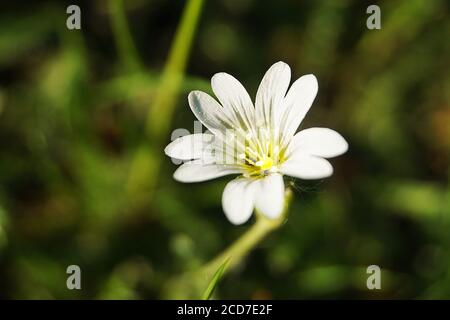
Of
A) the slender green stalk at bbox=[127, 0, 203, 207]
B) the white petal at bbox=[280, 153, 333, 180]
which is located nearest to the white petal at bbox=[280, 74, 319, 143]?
the white petal at bbox=[280, 153, 333, 180]

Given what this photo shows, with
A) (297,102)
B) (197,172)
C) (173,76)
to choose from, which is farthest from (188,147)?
(173,76)

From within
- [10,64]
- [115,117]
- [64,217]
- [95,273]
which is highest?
[10,64]

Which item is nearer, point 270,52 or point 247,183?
point 247,183

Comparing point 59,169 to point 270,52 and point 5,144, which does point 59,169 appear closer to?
point 5,144

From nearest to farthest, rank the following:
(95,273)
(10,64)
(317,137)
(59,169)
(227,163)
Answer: (317,137) → (227,163) → (95,273) → (59,169) → (10,64)

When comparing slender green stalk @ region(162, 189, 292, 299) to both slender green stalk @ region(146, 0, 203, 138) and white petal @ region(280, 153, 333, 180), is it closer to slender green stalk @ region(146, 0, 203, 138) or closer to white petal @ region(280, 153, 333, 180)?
white petal @ region(280, 153, 333, 180)

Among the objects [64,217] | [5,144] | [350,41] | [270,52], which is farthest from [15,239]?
[350,41]

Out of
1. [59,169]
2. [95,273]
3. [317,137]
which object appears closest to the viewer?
[317,137]

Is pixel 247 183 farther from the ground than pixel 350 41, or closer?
closer
